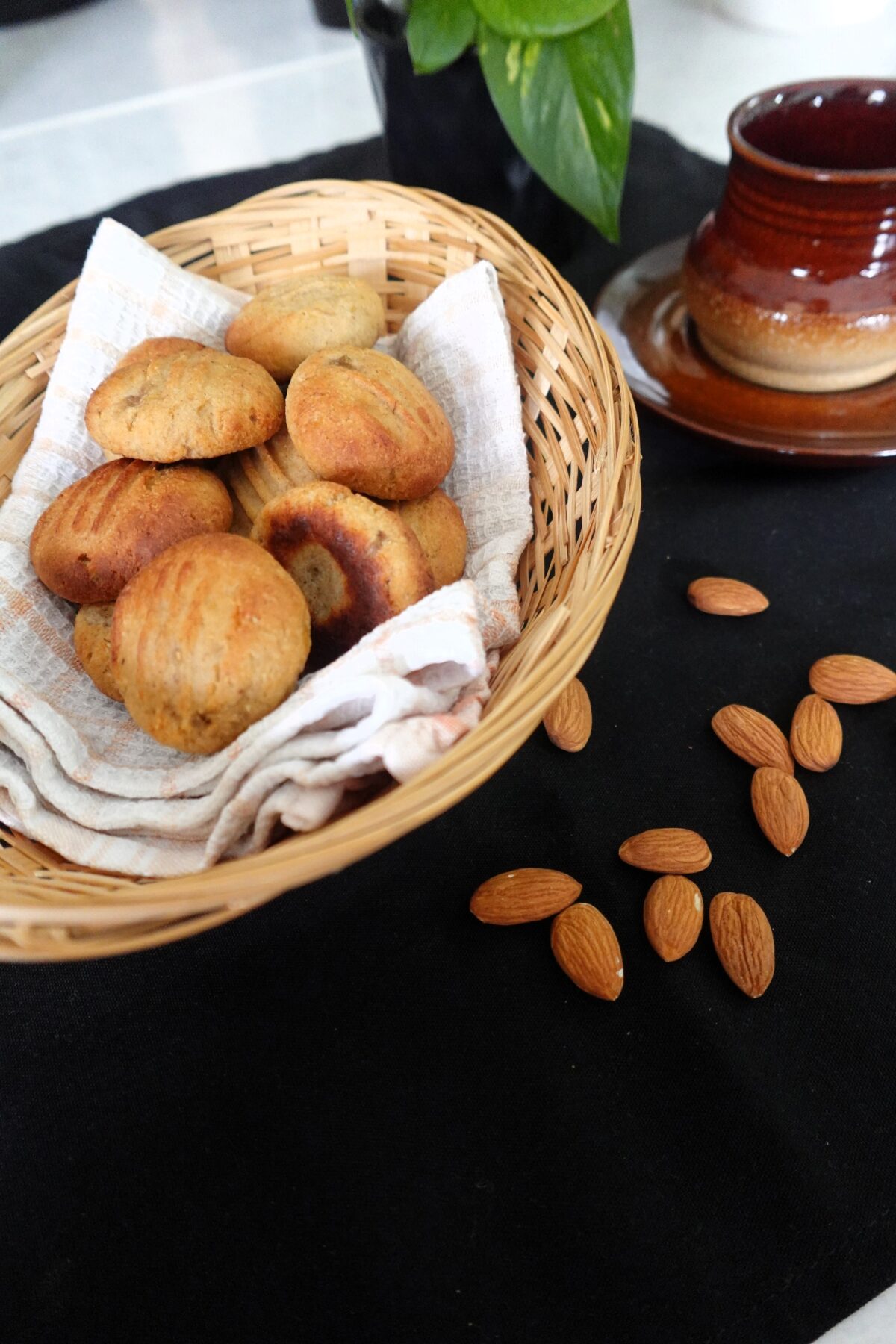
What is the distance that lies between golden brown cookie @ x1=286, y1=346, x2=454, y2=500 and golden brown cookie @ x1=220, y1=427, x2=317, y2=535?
40 millimetres

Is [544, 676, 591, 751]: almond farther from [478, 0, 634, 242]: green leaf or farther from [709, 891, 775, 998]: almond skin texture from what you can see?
[478, 0, 634, 242]: green leaf

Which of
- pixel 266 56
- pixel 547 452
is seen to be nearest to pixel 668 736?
pixel 547 452

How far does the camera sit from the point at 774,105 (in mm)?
725

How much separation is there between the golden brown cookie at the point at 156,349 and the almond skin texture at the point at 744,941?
485mm

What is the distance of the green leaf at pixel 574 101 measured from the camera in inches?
28.8

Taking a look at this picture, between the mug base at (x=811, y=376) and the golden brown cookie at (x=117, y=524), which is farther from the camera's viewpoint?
the mug base at (x=811, y=376)

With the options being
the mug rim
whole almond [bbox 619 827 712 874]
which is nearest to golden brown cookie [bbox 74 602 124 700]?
whole almond [bbox 619 827 712 874]

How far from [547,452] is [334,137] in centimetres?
93

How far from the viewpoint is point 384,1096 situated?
48 centimetres

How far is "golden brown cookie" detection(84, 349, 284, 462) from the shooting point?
0.58m

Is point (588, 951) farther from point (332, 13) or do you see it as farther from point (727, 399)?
point (332, 13)

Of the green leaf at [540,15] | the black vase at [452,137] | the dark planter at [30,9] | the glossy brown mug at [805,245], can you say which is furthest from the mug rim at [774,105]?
the dark planter at [30,9]

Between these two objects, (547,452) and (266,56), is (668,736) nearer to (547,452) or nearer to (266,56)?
(547,452)

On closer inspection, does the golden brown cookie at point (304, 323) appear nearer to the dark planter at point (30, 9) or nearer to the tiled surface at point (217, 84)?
the tiled surface at point (217, 84)
